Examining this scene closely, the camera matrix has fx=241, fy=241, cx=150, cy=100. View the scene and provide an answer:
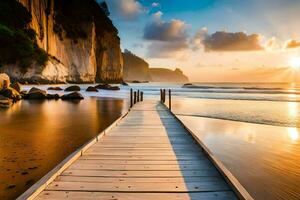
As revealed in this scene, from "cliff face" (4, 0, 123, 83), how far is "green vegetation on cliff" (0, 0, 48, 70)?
1.89 meters

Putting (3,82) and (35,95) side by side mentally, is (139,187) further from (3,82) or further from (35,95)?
(35,95)

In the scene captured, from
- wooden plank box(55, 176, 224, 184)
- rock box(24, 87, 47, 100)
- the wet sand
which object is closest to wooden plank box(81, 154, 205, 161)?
wooden plank box(55, 176, 224, 184)

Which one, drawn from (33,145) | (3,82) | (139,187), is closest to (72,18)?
(3,82)

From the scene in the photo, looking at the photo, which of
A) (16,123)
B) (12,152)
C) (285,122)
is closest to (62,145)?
(12,152)

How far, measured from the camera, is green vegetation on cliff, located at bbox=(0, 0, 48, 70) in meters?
41.5

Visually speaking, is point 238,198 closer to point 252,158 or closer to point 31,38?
point 252,158

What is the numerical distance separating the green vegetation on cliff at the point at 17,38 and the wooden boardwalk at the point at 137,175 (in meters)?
43.2

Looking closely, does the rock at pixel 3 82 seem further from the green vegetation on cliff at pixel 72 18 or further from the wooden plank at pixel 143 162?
the green vegetation on cliff at pixel 72 18

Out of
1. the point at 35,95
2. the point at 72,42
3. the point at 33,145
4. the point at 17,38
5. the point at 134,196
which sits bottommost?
the point at 33,145

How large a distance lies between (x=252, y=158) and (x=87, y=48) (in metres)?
72.2

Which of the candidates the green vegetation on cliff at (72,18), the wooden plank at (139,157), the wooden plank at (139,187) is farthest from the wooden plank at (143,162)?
the green vegetation on cliff at (72,18)

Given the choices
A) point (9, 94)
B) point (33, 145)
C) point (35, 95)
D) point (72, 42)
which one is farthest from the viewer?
point (72, 42)

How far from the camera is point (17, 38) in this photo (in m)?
42.9

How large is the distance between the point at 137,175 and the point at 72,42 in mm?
71197
